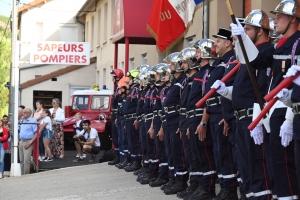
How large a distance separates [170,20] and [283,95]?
428 inches

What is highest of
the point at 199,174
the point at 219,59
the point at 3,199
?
the point at 219,59

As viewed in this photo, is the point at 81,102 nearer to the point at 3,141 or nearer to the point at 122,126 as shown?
the point at 3,141

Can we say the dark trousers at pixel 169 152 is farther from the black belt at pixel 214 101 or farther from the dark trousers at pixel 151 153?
the black belt at pixel 214 101

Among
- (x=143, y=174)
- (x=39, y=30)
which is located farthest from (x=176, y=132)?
(x=39, y=30)

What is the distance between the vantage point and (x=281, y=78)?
6344mm

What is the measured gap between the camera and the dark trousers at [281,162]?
6.20 meters

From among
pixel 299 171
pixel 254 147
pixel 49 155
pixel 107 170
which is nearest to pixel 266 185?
pixel 254 147

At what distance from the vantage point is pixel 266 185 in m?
6.88

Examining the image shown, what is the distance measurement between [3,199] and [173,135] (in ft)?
12.4

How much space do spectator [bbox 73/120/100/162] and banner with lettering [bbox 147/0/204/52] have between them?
3923mm

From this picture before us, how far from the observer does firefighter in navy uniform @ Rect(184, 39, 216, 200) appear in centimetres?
932

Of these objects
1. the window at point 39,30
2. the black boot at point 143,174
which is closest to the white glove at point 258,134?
the black boot at point 143,174

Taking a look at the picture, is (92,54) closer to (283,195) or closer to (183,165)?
(183,165)

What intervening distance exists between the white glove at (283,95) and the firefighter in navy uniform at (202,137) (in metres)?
3.31
